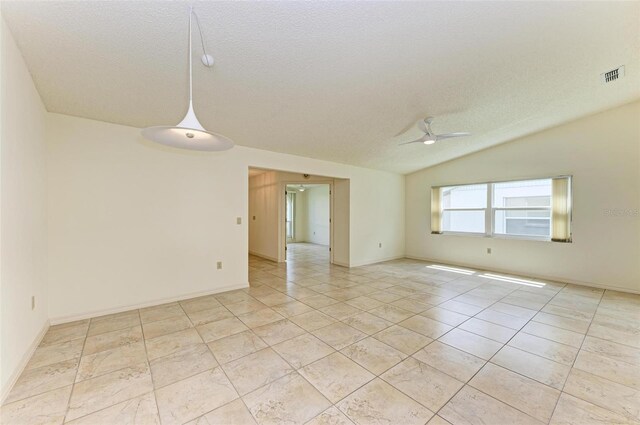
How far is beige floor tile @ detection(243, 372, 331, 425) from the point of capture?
1586 mm

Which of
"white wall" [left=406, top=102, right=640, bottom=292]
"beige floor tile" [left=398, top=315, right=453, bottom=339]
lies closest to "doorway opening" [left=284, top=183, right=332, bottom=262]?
"white wall" [left=406, top=102, right=640, bottom=292]

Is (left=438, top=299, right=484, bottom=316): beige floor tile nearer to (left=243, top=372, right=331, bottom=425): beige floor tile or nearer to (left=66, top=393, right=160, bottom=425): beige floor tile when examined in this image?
(left=243, top=372, right=331, bottom=425): beige floor tile

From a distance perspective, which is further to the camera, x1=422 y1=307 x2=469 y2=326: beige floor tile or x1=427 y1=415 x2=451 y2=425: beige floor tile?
x1=422 y1=307 x2=469 y2=326: beige floor tile

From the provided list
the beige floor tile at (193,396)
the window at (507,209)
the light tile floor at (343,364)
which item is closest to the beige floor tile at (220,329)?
the light tile floor at (343,364)

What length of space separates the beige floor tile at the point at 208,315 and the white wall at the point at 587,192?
214 inches

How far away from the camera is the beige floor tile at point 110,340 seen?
2383 mm

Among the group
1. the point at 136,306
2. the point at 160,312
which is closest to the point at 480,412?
the point at 160,312

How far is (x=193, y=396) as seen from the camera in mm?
1761

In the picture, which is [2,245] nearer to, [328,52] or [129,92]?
[129,92]

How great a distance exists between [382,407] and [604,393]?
5.32ft

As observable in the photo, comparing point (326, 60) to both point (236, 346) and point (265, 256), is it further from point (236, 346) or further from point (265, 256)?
point (265, 256)

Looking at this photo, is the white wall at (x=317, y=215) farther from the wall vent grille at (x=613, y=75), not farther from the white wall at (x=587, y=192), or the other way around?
the wall vent grille at (x=613, y=75)

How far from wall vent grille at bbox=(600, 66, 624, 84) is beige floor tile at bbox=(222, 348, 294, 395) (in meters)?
4.85

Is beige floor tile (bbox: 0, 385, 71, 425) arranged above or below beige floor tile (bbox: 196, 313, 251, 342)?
above
